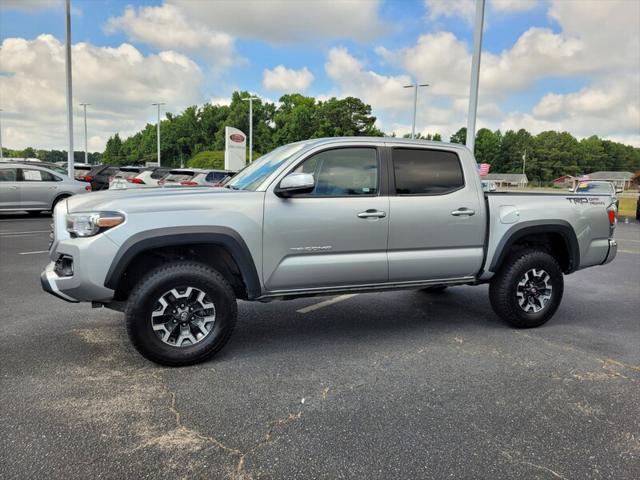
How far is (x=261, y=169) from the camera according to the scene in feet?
15.2

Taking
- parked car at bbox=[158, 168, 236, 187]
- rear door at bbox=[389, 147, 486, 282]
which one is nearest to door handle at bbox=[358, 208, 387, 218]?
rear door at bbox=[389, 147, 486, 282]

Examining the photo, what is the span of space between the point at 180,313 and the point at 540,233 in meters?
3.72

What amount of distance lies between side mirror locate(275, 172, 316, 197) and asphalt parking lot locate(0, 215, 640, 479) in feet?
4.57

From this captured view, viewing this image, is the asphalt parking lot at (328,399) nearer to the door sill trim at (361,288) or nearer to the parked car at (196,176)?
the door sill trim at (361,288)

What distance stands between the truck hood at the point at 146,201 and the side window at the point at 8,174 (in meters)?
12.5

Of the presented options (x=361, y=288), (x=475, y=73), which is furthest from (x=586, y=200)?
(x=475, y=73)

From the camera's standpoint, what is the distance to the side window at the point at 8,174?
14.1 meters

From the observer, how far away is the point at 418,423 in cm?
305

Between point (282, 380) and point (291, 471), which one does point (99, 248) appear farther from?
point (291, 471)

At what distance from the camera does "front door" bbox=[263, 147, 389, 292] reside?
4027mm

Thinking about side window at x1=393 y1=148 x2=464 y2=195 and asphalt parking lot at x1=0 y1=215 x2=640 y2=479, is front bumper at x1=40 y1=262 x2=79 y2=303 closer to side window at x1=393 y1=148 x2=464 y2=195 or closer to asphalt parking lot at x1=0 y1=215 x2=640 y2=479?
asphalt parking lot at x1=0 y1=215 x2=640 y2=479

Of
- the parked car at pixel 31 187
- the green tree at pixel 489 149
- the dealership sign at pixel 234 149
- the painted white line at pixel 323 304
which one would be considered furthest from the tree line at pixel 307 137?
the painted white line at pixel 323 304

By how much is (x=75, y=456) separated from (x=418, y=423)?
1967mm

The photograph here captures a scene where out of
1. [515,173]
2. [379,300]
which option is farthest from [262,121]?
[379,300]
